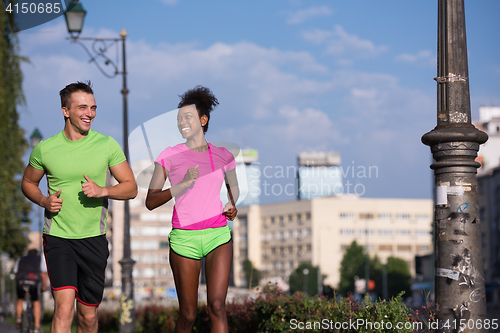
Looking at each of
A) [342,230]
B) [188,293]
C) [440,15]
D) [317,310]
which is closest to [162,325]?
[317,310]

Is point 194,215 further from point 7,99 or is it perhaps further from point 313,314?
point 7,99

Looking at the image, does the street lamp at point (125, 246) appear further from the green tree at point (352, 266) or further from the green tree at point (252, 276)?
the green tree at point (352, 266)

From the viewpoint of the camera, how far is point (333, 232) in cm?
14988

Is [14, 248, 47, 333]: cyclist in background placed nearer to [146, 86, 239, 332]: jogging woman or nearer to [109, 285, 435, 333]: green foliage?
[109, 285, 435, 333]: green foliage

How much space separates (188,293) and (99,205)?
1048mm

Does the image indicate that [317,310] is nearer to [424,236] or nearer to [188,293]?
[188,293]

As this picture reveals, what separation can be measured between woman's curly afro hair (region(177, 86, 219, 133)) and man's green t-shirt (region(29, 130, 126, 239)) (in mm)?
877

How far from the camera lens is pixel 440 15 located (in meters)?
6.08

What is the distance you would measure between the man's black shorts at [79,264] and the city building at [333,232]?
14271 centimetres

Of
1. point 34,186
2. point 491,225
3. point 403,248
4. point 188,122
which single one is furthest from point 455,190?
point 403,248

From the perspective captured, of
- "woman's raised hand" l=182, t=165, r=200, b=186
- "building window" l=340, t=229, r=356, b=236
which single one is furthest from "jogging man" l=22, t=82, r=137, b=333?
"building window" l=340, t=229, r=356, b=236

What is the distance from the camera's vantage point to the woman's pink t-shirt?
560 cm

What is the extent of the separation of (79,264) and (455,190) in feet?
9.97

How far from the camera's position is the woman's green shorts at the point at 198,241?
18.3ft
